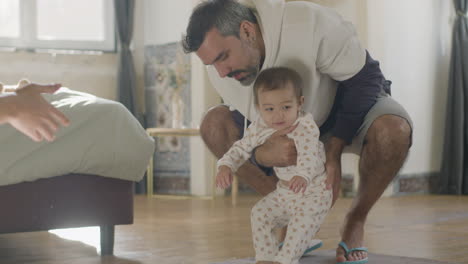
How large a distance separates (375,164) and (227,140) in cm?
53

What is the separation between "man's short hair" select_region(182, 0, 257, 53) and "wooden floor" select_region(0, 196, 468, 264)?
75 cm

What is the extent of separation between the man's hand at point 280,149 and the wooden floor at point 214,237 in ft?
1.50

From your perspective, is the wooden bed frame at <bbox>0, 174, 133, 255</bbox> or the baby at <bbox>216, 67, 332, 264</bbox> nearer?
the baby at <bbox>216, 67, 332, 264</bbox>

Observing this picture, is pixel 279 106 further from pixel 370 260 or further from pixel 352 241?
pixel 370 260

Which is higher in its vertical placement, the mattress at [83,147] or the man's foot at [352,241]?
the mattress at [83,147]

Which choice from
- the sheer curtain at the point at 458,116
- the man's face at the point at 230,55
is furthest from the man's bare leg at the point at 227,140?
the sheer curtain at the point at 458,116

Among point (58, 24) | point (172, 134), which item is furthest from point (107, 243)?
point (58, 24)

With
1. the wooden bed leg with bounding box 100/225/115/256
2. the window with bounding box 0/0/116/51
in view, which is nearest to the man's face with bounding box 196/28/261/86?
the wooden bed leg with bounding box 100/225/115/256

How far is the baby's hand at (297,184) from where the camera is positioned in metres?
1.89

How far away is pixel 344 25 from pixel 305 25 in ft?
0.56

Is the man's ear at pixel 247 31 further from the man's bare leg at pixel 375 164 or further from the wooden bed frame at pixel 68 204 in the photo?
the wooden bed frame at pixel 68 204

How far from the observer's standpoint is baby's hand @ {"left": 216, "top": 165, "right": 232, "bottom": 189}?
1.91 m

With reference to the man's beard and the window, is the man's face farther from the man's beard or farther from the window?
the window

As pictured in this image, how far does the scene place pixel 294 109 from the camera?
198cm
